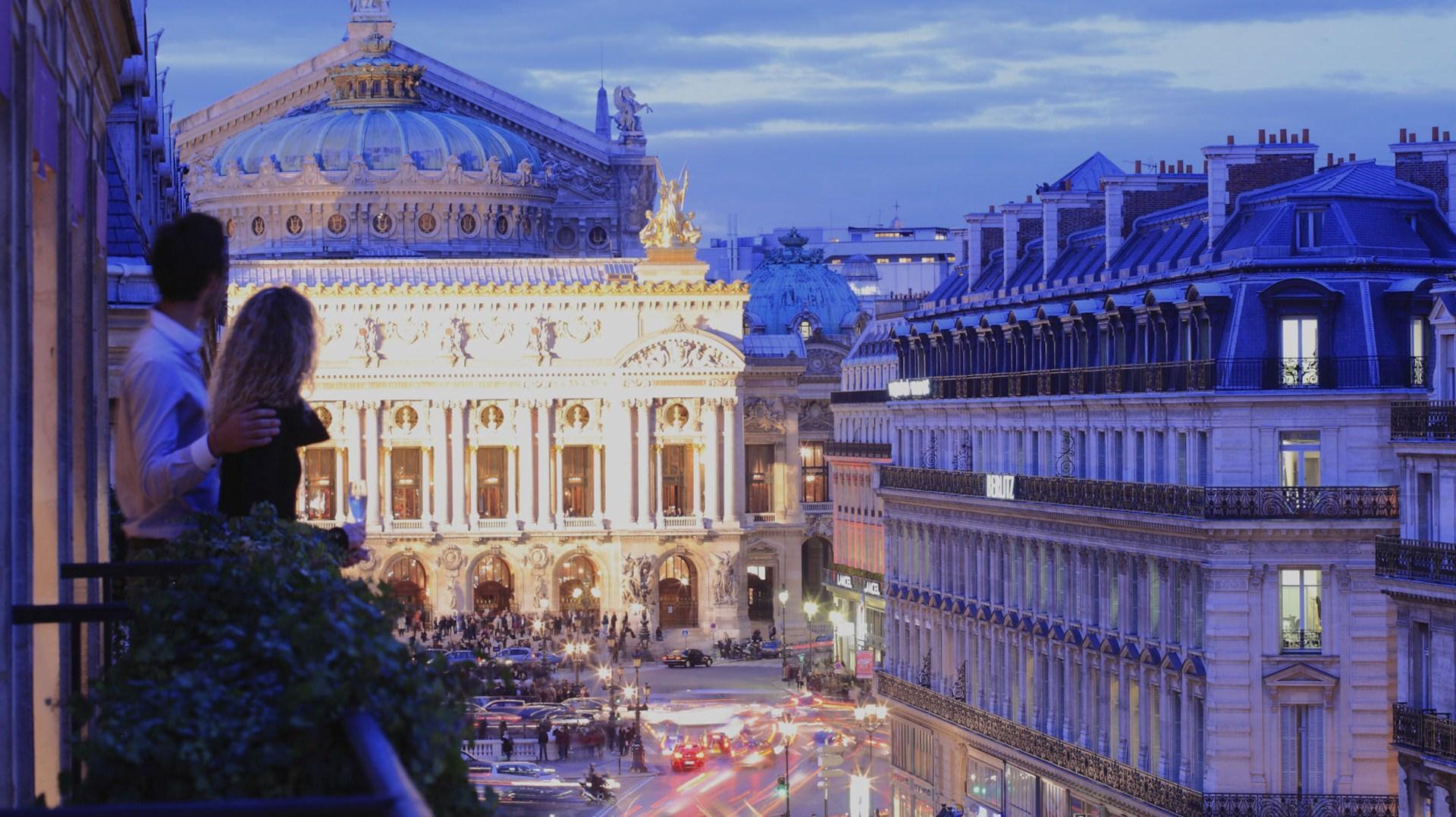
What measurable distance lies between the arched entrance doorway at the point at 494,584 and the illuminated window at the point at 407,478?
405 centimetres

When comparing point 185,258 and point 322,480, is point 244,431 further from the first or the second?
point 322,480

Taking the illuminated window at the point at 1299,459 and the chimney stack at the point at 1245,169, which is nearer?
the illuminated window at the point at 1299,459

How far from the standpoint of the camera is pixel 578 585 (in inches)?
5468

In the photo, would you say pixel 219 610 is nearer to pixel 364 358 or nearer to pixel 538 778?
pixel 538 778

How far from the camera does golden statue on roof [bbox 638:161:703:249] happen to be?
142m

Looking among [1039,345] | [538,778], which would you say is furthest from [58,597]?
[538,778]

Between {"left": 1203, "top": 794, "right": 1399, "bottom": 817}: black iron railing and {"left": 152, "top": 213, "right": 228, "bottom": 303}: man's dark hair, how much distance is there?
37.1 metres

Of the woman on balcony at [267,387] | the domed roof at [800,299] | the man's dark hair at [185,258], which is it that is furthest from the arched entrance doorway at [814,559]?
the woman on balcony at [267,387]

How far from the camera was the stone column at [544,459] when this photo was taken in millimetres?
138500

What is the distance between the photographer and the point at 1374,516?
4978cm

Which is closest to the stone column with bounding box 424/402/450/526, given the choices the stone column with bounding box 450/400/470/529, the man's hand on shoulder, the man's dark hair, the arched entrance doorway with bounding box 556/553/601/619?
the stone column with bounding box 450/400/470/529

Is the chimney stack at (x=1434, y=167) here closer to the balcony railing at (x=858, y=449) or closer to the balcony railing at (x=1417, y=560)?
the balcony railing at (x=1417, y=560)

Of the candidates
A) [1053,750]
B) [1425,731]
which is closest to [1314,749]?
[1425,731]

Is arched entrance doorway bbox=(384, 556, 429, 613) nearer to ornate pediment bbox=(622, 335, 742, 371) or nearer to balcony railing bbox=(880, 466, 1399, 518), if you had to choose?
ornate pediment bbox=(622, 335, 742, 371)
